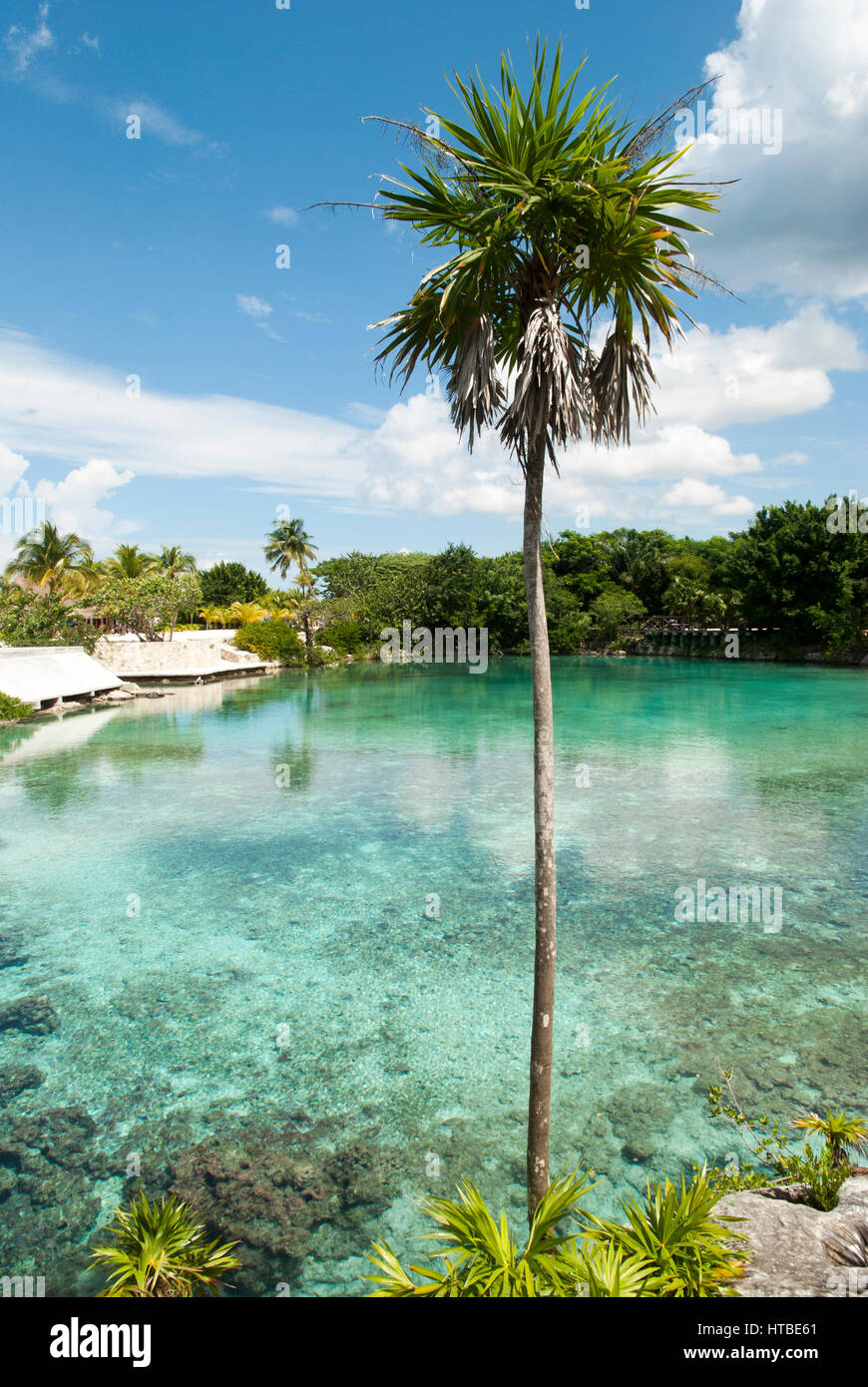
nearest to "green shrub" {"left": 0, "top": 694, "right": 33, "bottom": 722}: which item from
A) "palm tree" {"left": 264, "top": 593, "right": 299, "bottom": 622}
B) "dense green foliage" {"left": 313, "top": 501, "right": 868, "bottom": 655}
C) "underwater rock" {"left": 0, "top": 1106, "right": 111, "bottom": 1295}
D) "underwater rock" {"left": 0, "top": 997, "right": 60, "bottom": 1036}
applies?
"underwater rock" {"left": 0, "top": 997, "right": 60, "bottom": 1036}

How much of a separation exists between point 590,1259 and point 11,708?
101 ft

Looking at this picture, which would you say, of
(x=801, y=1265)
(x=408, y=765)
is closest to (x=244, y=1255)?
(x=801, y=1265)

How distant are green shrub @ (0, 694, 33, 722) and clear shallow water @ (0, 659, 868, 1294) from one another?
11725 mm

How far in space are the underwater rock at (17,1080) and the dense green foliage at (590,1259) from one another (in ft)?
13.3

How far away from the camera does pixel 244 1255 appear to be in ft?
14.2

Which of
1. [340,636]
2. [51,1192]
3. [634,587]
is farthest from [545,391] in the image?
[634,587]

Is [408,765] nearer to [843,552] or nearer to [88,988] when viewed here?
[88,988]

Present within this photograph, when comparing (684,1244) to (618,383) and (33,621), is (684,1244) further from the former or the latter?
(33,621)

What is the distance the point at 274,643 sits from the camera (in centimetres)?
5700

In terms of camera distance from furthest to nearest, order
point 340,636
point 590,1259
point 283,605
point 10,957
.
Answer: point 283,605, point 340,636, point 10,957, point 590,1259

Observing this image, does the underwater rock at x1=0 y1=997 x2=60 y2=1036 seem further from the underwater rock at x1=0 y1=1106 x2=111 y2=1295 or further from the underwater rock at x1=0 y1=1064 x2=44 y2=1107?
the underwater rock at x1=0 y1=1106 x2=111 y2=1295

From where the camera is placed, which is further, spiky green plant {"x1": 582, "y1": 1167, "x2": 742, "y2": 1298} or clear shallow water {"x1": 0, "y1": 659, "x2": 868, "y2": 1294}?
clear shallow water {"x1": 0, "y1": 659, "x2": 868, "y2": 1294}

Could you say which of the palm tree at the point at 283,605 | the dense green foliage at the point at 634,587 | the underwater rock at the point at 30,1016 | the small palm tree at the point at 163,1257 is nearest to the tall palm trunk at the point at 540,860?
the small palm tree at the point at 163,1257

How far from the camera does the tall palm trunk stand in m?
3.77
